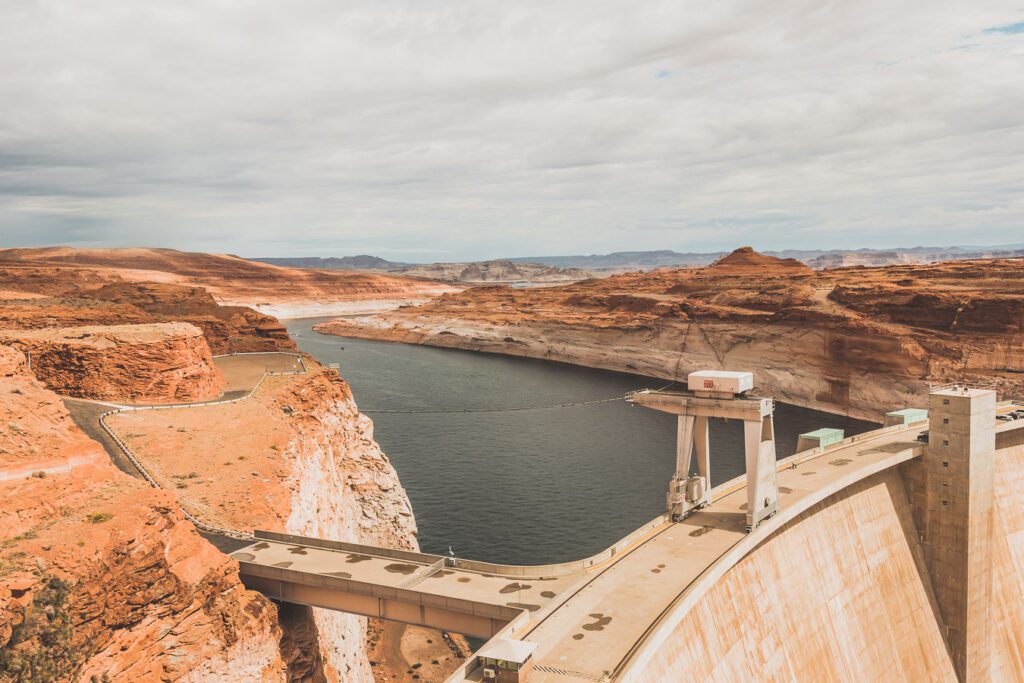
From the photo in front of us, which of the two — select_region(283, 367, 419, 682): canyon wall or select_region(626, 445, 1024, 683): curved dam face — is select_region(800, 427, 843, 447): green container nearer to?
select_region(626, 445, 1024, 683): curved dam face

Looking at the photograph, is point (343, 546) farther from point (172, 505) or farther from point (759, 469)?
point (759, 469)

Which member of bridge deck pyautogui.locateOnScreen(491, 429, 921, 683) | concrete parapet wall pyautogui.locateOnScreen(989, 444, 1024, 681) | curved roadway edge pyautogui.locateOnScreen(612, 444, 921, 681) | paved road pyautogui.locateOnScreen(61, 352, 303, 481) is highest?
paved road pyautogui.locateOnScreen(61, 352, 303, 481)

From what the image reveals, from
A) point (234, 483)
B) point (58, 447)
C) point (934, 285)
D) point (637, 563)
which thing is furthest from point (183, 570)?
point (934, 285)

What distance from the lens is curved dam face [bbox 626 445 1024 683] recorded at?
2900 cm

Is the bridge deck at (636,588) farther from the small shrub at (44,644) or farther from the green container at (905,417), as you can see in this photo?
the green container at (905,417)

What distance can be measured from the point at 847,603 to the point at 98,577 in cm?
3583

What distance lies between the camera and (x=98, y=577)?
21.4 meters


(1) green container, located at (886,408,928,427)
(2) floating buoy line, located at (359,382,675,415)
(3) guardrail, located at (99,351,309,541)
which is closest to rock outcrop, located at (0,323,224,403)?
(3) guardrail, located at (99,351,309,541)

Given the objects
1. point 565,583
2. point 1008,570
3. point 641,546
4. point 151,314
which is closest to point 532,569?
point 565,583

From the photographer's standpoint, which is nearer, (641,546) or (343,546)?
(343,546)

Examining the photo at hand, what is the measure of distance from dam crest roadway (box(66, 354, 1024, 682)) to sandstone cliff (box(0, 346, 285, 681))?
331 centimetres

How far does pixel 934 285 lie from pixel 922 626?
86.8 metres

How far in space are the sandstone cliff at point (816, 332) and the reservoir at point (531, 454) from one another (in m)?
5.86

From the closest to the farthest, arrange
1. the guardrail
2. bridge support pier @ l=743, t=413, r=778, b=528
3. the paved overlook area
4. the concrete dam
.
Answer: the paved overlook area → the concrete dam → the guardrail → bridge support pier @ l=743, t=413, r=778, b=528
